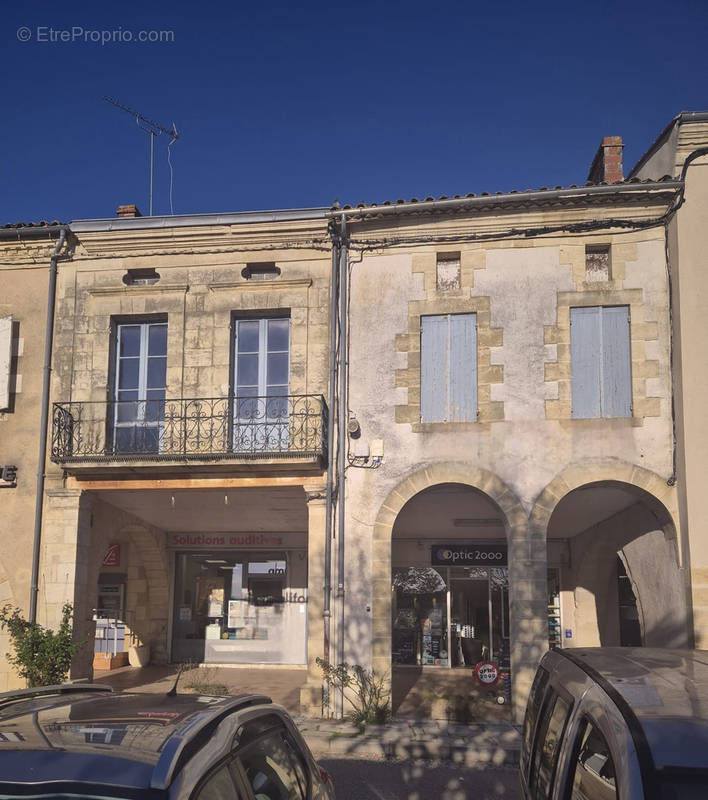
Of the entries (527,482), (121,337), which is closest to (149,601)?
(121,337)

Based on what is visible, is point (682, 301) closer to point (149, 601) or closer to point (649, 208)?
point (649, 208)

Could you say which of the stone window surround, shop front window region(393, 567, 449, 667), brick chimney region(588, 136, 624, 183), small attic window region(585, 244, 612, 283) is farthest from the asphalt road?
brick chimney region(588, 136, 624, 183)

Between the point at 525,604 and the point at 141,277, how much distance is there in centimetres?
770

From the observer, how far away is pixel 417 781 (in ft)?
29.3

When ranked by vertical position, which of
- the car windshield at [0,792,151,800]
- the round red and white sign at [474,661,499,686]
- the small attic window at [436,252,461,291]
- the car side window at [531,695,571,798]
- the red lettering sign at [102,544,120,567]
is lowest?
the round red and white sign at [474,661,499,686]

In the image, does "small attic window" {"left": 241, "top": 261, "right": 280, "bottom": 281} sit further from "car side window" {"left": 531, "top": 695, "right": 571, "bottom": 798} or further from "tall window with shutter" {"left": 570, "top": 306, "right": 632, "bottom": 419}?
"car side window" {"left": 531, "top": 695, "right": 571, "bottom": 798}

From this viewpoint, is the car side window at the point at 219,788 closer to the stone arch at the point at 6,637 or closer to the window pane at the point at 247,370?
the window pane at the point at 247,370

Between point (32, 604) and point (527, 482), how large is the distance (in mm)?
7433

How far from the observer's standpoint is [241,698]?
12.8 feet

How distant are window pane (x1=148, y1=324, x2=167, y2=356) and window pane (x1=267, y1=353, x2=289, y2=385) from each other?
1.74m

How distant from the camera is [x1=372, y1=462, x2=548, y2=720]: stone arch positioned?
11.3 meters

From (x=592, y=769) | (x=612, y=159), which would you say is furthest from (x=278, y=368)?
(x=592, y=769)

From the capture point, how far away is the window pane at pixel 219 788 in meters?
2.85

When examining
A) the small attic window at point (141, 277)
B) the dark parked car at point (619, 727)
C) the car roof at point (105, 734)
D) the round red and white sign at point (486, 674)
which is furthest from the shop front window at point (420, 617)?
the car roof at point (105, 734)
